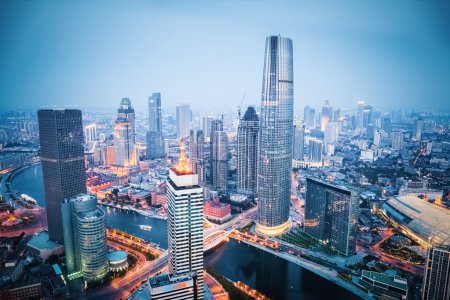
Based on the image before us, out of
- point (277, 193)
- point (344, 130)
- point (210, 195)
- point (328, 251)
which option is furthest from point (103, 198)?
point (344, 130)

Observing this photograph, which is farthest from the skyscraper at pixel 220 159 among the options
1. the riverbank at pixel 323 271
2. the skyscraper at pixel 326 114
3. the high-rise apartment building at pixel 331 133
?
the skyscraper at pixel 326 114

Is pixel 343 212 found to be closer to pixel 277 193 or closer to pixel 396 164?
pixel 277 193

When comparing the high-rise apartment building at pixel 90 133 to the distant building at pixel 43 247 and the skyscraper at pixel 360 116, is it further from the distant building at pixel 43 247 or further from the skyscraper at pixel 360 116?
the skyscraper at pixel 360 116

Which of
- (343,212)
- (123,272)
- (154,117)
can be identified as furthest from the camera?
(154,117)

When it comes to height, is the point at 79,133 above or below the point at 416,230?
above

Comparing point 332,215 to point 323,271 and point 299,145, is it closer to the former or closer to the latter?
point 323,271

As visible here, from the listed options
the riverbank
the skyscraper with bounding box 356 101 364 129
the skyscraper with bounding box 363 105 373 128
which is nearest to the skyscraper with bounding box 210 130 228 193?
the riverbank
